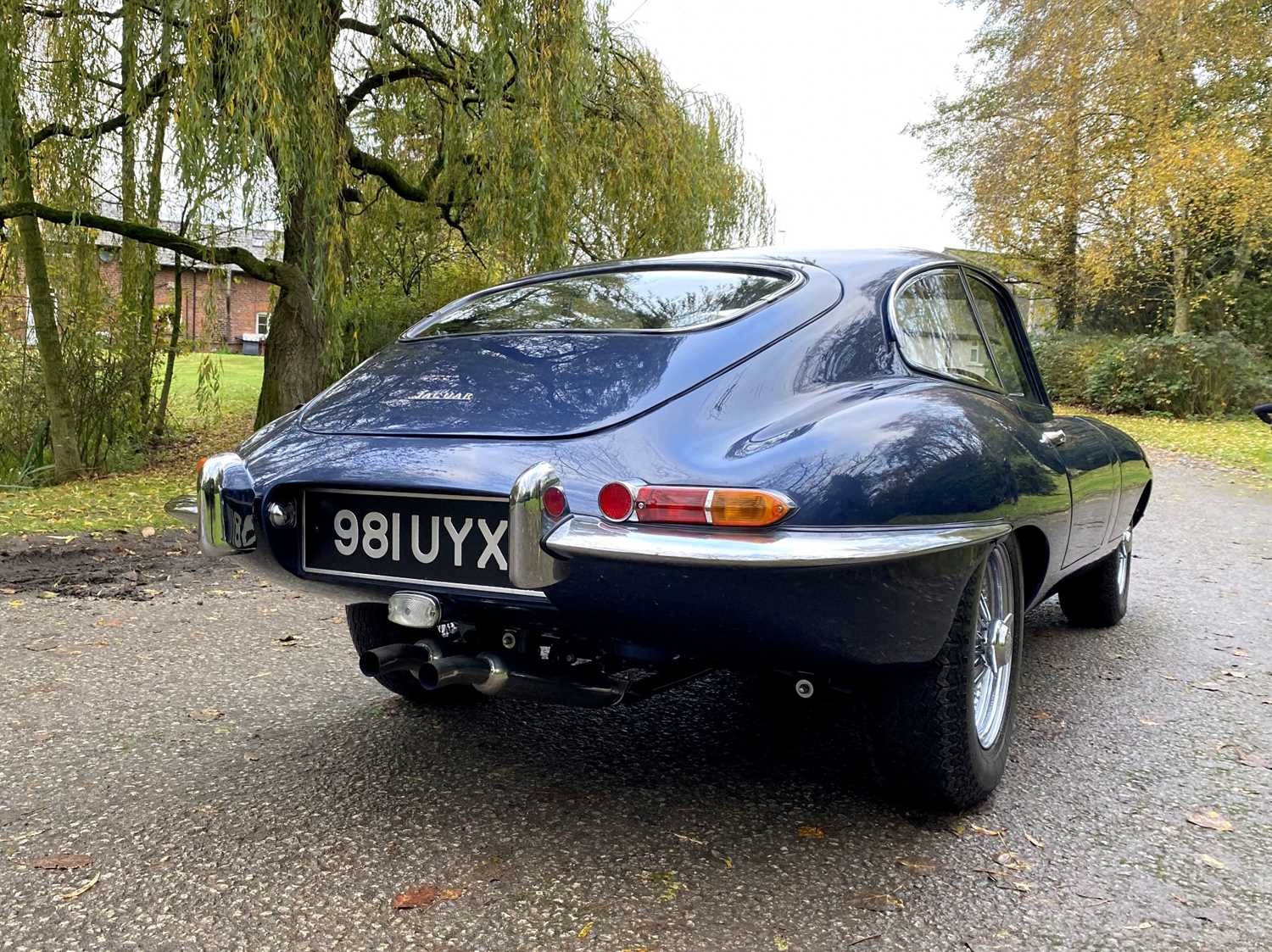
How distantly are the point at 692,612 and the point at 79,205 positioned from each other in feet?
26.1

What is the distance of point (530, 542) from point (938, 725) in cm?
104

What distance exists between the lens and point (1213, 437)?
15.5 metres

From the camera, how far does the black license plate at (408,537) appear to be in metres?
2.21

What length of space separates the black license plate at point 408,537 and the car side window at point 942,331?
3.98 ft

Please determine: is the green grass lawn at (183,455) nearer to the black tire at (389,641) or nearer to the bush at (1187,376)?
the bush at (1187,376)

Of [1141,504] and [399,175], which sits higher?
[399,175]

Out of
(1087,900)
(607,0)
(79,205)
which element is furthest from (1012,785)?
(607,0)

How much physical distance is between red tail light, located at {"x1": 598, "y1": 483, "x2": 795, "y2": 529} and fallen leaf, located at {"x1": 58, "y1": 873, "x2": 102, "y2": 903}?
1.34 metres

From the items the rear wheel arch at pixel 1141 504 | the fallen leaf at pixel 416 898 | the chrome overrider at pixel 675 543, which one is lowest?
the fallen leaf at pixel 416 898

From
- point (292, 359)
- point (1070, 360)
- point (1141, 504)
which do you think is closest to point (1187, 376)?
point (1070, 360)

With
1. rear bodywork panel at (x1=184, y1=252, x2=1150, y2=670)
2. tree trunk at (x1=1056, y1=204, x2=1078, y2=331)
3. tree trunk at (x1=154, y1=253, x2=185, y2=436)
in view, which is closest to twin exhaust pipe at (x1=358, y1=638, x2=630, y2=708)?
rear bodywork panel at (x1=184, y1=252, x2=1150, y2=670)

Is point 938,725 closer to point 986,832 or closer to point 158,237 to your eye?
point 986,832

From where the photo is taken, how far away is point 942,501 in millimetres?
2234

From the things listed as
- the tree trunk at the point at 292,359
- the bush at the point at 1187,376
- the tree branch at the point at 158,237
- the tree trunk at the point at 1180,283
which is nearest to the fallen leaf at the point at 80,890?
the tree branch at the point at 158,237
